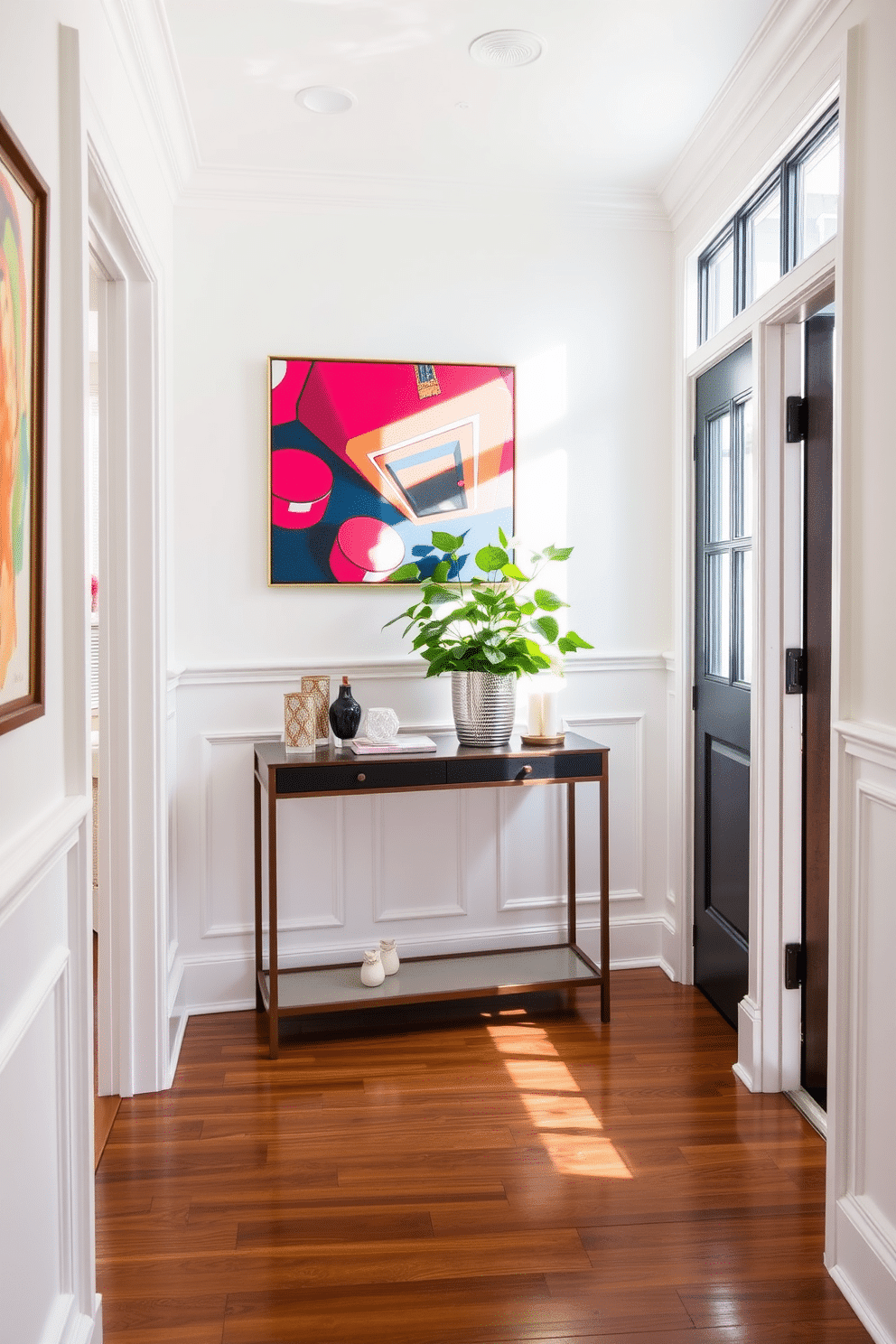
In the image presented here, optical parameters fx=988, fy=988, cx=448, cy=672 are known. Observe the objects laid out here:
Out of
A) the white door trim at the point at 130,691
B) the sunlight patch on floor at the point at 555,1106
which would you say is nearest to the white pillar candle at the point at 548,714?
the sunlight patch on floor at the point at 555,1106

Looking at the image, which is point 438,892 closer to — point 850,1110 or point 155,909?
point 155,909

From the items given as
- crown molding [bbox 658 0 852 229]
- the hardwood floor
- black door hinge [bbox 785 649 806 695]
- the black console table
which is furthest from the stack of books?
crown molding [bbox 658 0 852 229]

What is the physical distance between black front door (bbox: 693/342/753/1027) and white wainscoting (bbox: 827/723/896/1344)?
2.80ft

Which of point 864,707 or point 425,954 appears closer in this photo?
point 864,707

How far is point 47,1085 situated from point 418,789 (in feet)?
4.71

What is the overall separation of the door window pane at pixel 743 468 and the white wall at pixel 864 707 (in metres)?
0.78

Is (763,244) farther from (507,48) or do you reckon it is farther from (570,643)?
(570,643)

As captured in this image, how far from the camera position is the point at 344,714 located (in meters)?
2.93

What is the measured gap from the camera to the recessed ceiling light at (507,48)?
7.59 ft

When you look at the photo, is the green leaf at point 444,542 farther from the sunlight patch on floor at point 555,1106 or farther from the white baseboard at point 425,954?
the sunlight patch on floor at point 555,1106

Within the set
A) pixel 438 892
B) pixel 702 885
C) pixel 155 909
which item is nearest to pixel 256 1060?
pixel 155 909

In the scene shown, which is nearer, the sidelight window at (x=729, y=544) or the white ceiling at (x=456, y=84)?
the white ceiling at (x=456, y=84)

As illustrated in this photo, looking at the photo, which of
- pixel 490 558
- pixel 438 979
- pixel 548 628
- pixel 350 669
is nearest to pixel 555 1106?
pixel 438 979

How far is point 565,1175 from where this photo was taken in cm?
219
